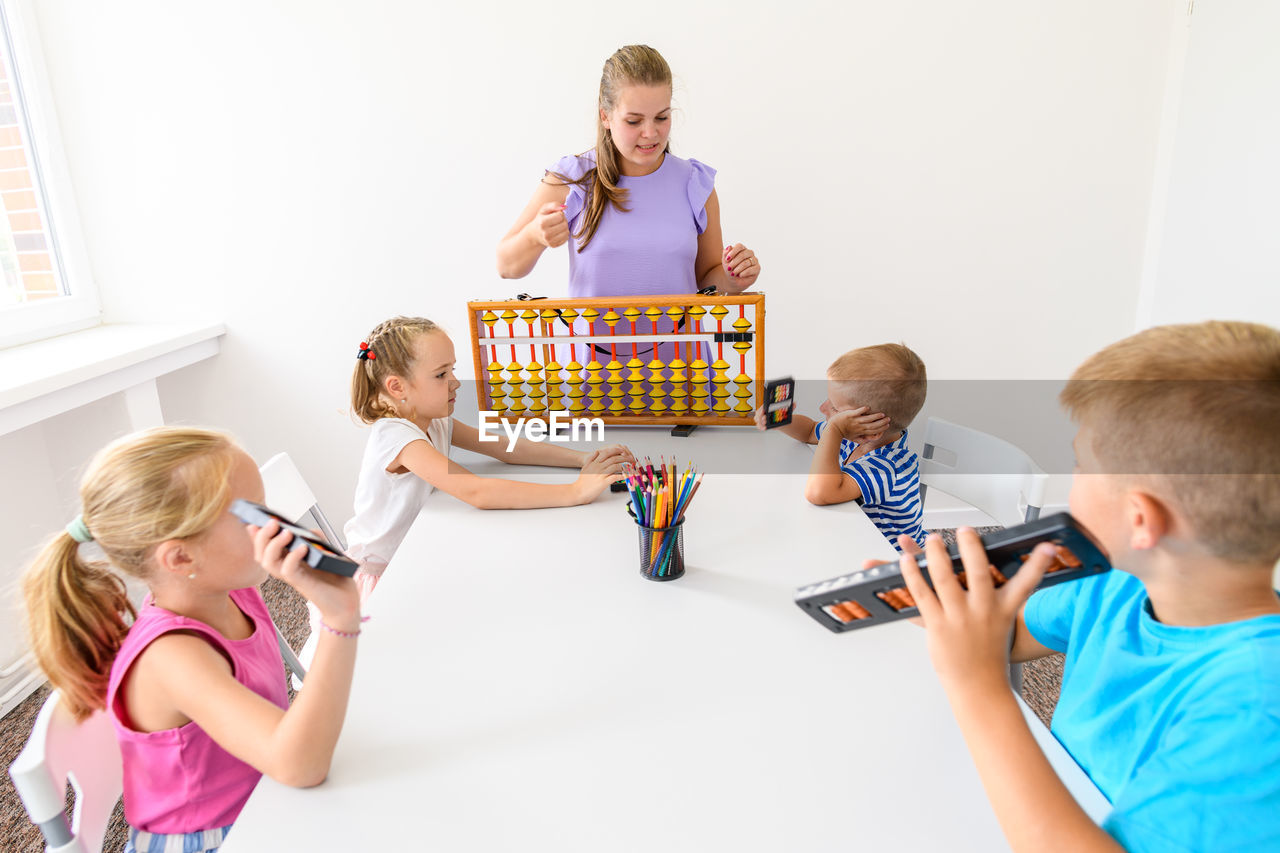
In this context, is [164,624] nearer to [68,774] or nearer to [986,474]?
[68,774]

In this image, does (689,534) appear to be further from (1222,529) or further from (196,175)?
(196,175)

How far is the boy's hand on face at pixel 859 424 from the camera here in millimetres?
1697

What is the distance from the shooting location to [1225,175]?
2.71m

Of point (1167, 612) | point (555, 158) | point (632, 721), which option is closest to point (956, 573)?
point (1167, 612)

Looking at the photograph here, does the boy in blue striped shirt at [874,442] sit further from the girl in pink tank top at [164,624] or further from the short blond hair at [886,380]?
the girl in pink tank top at [164,624]

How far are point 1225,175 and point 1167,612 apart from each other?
2.54 metres

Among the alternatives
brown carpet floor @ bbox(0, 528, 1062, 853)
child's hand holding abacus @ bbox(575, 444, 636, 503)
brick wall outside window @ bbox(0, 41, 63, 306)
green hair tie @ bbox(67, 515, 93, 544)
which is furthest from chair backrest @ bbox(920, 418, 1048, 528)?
brick wall outside window @ bbox(0, 41, 63, 306)

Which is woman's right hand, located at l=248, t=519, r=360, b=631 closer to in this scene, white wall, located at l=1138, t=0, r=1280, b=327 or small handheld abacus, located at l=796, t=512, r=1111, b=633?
small handheld abacus, located at l=796, t=512, r=1111, b=633

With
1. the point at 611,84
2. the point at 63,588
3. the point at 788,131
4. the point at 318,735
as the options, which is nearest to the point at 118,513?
the point at 63,588

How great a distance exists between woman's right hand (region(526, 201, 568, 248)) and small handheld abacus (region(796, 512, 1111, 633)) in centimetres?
132

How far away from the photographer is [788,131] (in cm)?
294

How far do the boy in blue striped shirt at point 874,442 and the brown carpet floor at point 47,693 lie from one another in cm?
92

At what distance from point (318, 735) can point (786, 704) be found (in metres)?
0.57

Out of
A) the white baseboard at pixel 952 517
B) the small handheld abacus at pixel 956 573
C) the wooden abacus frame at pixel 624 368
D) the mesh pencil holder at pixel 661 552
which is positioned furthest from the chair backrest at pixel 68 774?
the white baseboard at pixel 952 517
